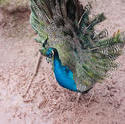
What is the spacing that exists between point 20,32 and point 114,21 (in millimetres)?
1666

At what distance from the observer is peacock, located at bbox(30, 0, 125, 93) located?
245cm

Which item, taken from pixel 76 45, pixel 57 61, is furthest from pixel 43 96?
pixel 76 45

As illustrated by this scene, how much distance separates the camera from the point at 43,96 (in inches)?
122

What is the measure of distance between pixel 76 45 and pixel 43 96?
35.6 inches

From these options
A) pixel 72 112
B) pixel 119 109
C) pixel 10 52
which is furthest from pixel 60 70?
pixel 10 52

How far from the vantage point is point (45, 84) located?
325cm

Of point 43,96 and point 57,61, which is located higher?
point 57,61

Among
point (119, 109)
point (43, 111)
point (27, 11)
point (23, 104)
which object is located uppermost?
point (27, 11)

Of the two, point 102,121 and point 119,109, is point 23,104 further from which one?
point 119,109

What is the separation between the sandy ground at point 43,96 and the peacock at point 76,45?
1.17ft

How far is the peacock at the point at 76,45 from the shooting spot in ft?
8.05

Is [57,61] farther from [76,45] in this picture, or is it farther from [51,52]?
[76,45]

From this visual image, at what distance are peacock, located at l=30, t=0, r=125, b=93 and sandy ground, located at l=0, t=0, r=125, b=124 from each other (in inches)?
14.0

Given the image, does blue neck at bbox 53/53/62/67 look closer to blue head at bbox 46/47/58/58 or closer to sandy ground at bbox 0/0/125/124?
blue head at bbox 46/47/58/58
